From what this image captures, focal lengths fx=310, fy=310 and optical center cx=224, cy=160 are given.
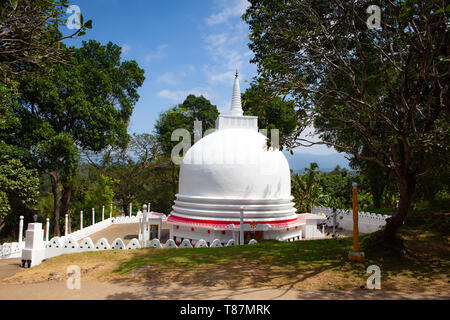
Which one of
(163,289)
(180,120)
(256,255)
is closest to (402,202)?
(256,255)

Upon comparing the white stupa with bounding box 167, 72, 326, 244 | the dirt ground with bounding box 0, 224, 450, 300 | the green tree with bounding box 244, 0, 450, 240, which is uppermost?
the green tree with bounding box 244, 0, 450, 240

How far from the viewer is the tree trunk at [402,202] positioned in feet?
27.9

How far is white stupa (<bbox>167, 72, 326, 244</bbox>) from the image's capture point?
656 inches

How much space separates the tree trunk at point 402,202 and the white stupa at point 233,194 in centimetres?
782

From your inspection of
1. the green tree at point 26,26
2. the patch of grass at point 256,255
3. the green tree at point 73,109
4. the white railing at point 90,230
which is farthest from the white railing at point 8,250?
the green tree at point 26,26

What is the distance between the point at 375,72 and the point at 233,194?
31.4 feet

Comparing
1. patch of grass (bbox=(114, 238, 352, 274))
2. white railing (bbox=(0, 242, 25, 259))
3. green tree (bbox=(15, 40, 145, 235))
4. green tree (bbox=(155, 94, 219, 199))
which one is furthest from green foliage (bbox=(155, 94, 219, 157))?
patch of grass (bbox=(114, 238, 352, 274))

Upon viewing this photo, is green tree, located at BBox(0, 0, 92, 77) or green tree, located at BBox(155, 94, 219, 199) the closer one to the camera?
green tree, located at BBox(0, 0, 92, 77)

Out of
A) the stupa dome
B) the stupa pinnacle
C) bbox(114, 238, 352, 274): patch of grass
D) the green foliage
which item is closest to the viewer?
bbox(114, 238, 352, 274): patch of grass

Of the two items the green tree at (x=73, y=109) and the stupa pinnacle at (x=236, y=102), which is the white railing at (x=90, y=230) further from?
the stupa pinnacle at (x=236, y=102)

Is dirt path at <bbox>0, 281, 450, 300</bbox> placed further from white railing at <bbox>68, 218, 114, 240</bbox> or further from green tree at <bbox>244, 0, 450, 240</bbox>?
white railing at <bbox>68, 218, 114, 240</bbox>

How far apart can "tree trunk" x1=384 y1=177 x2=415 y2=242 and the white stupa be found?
308 inches

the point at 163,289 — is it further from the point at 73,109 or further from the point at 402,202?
the point at 73,109

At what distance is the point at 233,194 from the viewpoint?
17.4 meters
